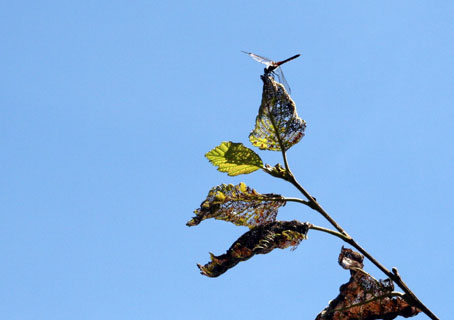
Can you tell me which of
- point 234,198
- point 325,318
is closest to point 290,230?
point 234,198

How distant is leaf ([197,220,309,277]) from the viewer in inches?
146

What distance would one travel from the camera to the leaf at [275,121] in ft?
12.6

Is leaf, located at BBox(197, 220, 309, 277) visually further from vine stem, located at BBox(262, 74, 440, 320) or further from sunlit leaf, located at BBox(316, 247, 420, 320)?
sunlit leaf, located at BBox(316, 247, 420, 320)

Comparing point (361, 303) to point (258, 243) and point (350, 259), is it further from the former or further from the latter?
point (258, 243)

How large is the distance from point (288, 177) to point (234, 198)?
403 millimetres

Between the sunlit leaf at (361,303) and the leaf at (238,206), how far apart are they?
607mm

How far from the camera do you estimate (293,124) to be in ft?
12.9

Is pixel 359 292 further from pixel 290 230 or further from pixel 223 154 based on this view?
pixel 223 154

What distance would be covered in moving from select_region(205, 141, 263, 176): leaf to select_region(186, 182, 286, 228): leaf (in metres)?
0.11

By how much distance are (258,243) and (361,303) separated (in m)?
0.83

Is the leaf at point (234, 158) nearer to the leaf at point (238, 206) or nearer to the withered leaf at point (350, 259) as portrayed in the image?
the leaf at point (238, 206)

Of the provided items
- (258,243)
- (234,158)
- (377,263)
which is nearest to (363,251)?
(377,263)

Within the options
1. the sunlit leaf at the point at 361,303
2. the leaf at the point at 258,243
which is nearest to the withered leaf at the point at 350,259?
the sunlit leaf at the point at 361,303

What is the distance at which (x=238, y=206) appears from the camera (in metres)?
4.00
